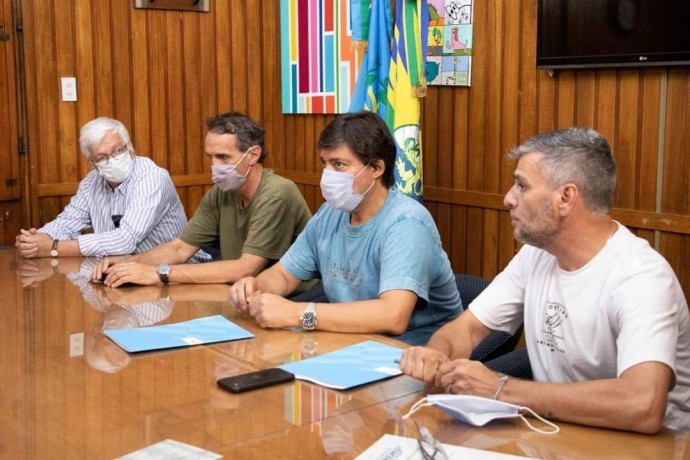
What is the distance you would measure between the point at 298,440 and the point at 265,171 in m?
2.06

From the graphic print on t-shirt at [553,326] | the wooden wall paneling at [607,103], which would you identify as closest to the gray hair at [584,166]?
the graphic print on t-shirt at [553,326]

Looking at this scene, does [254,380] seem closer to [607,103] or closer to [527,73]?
[607,103]

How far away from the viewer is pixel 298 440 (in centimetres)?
167

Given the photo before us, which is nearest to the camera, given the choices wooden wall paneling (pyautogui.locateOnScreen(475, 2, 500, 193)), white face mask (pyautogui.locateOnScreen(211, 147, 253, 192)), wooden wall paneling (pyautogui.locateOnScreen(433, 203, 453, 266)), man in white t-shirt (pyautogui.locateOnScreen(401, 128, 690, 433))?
man in white t-shirt (pyautogui.locateOnScreen(401, 128, 690, 433))

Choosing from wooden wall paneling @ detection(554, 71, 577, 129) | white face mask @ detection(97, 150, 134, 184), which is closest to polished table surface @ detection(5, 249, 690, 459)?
white face mask @ detection(97, 150, 134, 184)

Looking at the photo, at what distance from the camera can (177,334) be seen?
2.45m

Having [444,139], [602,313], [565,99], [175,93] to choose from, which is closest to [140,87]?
[175,93]

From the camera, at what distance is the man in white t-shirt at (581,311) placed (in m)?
1.77

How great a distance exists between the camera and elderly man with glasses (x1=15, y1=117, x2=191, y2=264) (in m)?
3.83

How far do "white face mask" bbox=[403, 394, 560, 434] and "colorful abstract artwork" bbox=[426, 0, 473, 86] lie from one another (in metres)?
3.09

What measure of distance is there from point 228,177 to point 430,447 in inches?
82.7

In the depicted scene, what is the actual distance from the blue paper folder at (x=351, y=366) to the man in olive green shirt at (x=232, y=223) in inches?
42.7

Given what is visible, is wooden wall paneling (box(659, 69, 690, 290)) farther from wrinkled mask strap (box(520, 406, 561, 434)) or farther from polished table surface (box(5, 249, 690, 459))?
wrinkled mask strap (box(520, 406, 561, 434))

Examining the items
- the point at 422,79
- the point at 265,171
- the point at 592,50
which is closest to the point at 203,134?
the point at 422,79
